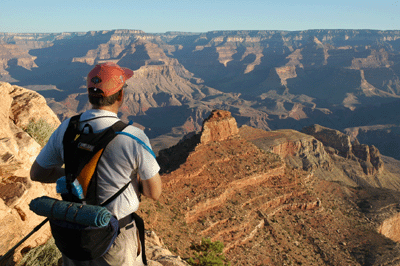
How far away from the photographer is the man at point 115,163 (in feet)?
12.6

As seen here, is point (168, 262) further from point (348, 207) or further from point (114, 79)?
point (348, 207)

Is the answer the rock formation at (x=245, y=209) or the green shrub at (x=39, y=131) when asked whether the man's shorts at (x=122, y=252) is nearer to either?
the green shrub at (x=39, y=131)

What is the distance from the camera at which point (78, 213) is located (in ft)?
11.7

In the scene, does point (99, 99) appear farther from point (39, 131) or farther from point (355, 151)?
point (355, 151)

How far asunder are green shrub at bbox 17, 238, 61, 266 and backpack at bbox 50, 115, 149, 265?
4.12m

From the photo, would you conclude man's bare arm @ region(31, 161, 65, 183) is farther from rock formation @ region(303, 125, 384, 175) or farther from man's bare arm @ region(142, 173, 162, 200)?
rock formation @ region(303, 125, 384, 175)

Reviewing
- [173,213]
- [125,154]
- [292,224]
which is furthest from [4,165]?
[292,224]

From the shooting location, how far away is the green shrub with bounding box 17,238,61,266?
7.08 metres

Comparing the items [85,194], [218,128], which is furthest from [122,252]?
[218,128]

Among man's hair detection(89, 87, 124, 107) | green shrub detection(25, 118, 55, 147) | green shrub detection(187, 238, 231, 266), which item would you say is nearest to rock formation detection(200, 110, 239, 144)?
green shrub detection(187, 238, 231, 266)

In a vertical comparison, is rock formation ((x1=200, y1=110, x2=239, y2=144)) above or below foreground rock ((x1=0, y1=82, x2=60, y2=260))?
below

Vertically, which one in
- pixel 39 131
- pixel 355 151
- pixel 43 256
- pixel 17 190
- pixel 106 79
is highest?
pixel 106 79

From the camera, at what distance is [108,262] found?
415cm

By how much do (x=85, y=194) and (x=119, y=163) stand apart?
62 cm
